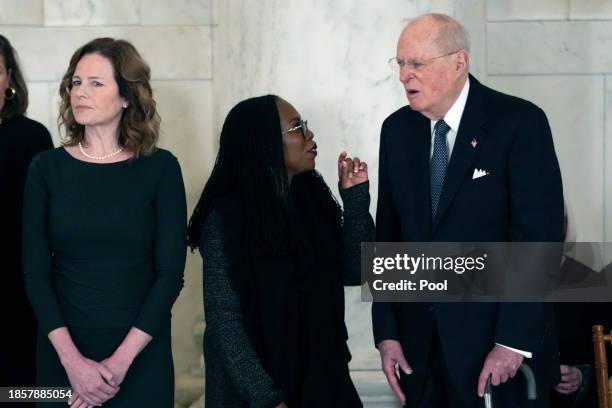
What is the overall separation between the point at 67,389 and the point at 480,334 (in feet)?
4.19

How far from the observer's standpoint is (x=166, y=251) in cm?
378

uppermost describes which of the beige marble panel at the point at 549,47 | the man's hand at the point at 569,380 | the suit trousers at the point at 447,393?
A: the beige marble panel at the point at 549,47

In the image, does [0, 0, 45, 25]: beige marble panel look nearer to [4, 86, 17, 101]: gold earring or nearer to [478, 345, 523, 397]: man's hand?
[4, 86, 17, 101]: gold earring

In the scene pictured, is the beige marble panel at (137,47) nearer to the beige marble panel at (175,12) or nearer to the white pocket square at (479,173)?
the beige marble panel at (175,12)

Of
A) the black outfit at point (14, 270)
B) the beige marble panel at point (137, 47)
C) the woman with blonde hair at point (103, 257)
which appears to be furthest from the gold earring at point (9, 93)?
the beige marble panel at point (137, 47)

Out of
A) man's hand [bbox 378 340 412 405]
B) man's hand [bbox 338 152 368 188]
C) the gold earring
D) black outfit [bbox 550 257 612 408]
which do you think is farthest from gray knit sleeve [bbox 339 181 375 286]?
the gold earring

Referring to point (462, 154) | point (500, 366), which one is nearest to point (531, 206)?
point (462, 154)

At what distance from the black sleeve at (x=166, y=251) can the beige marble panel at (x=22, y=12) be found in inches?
107

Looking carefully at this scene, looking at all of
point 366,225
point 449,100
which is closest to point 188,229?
point 366,225

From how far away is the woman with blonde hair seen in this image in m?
3.70

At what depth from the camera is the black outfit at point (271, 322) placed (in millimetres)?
3799

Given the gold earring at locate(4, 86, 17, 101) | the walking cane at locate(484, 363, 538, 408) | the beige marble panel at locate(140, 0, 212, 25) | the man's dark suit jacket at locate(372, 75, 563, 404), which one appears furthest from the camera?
the beige marble panel at locate(140, 0, 212, 25)

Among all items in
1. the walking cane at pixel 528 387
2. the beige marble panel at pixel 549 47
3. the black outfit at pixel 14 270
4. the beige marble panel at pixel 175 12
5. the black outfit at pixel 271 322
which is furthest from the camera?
the beige marble panel at pixel 175 12

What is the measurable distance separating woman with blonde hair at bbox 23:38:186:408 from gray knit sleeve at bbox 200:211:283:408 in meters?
0.10
